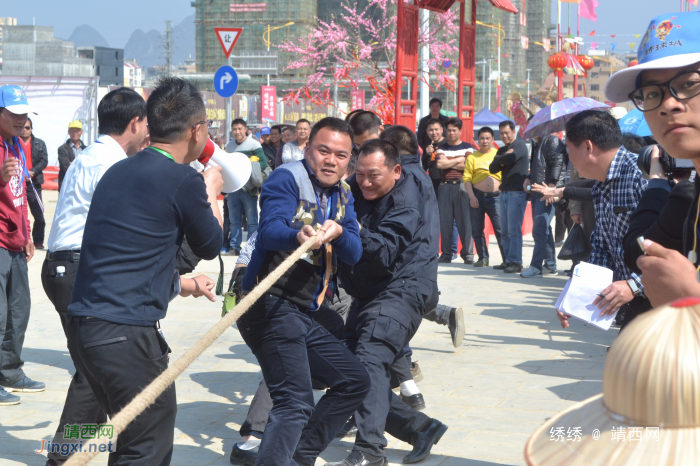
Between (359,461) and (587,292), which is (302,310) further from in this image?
(587,292)

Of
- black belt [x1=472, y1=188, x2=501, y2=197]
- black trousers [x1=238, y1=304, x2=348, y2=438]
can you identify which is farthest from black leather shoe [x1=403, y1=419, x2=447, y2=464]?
black belt [x1=472, y1=188, x2=501, y2=197]

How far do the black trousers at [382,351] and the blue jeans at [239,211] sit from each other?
7.89m

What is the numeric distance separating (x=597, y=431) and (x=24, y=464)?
3.85 meters

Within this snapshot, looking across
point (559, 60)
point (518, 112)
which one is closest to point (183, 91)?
point (559, 60)

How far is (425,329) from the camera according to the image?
7.59 metres

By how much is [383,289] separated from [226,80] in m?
8.77

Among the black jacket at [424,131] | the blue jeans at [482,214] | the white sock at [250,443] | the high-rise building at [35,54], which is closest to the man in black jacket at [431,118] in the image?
the black jacket at [424,131]

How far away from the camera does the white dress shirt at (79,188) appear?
3957 mm

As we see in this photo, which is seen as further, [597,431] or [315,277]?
[315,277]

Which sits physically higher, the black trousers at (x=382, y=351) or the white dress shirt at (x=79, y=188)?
the white dress shirt at (x=79, y=188)

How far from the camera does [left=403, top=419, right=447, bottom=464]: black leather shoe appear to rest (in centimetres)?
416

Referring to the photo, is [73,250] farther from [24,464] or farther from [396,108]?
[396,108]

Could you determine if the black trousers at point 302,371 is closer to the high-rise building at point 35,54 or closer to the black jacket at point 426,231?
the black jacket at point 426,231

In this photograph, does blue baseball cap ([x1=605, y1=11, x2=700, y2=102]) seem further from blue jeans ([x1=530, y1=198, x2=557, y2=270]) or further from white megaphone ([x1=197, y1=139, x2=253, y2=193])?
blue jeans ([x1=530, y1=198, x2=557, y2=270])
